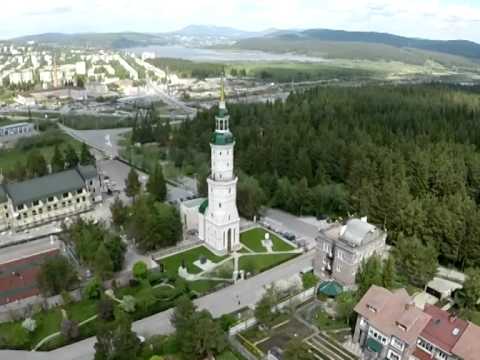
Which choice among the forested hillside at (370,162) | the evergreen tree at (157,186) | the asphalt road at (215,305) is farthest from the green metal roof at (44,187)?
the asphalt road at (215,305)

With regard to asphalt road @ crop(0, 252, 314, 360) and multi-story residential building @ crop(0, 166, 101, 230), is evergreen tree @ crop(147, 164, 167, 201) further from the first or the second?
asphalt road @ crop(0, 252, 314, 360)

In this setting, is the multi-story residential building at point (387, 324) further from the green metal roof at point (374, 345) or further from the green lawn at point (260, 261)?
the green lawn at point (260, 261)

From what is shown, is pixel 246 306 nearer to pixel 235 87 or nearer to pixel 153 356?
pixel 153 356

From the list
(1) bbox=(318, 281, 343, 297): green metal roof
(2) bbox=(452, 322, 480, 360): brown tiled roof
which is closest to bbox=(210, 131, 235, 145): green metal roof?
(1) bbox=(318, 281, 343, 297): green metal roof

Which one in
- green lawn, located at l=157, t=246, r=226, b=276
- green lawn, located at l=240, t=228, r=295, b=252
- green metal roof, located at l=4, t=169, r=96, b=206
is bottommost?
green lawn, located at l=157, t=246, r=226, b=276

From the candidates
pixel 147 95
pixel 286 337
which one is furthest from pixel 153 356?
pixel 147 95

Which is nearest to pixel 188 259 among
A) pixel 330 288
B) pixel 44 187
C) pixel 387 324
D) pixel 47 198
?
pixel 330 288
